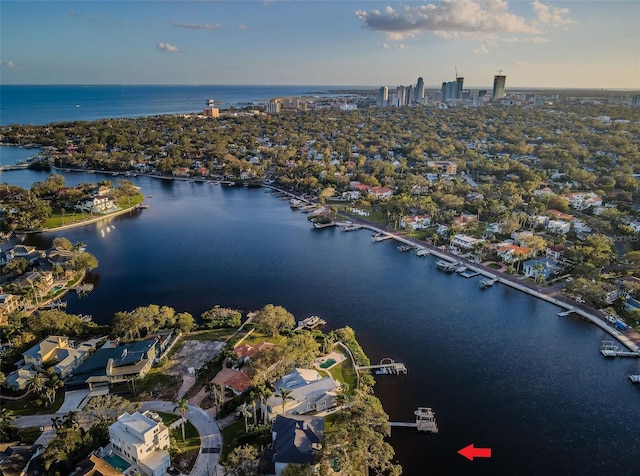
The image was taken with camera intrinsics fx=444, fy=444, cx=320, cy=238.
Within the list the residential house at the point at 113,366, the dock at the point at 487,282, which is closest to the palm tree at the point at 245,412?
the residential house at the point at 113,366

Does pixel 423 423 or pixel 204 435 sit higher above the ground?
pixel 204 435

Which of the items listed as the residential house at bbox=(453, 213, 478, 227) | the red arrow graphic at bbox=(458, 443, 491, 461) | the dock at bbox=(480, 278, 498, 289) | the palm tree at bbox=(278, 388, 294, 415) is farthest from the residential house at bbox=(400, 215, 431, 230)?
the palm tree at bbox=(278, 388, 294, 415)

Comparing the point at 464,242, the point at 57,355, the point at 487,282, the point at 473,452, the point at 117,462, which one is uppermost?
the point at 464,242

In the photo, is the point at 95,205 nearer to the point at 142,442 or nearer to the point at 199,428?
the point at 199,428

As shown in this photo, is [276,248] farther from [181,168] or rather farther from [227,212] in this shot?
[181,168]

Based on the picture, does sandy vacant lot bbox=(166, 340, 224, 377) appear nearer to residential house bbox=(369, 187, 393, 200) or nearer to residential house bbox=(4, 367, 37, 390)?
residential house bbox=(4, 367, 37, 390)

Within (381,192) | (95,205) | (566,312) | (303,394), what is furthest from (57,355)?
(381,192)
